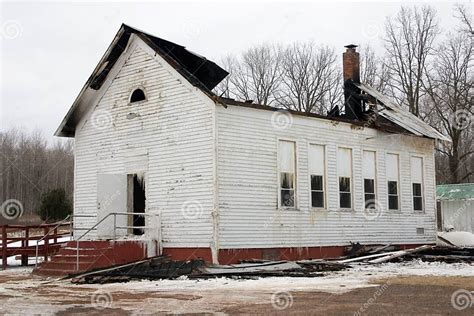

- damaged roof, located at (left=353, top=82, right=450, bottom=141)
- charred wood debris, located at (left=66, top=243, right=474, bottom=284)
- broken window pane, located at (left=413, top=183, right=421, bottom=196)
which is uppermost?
damaged roof, located at (left=353, top=82, right=450, bottom=141)

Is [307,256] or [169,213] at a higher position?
[169,213]

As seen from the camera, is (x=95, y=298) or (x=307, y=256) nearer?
(x=95, y=298)

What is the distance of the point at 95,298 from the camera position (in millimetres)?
13219

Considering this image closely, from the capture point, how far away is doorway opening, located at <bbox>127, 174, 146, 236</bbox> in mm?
21719

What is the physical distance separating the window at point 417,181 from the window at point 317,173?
5608 millimetres

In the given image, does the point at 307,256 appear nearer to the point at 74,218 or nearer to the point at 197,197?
the point at 197,197

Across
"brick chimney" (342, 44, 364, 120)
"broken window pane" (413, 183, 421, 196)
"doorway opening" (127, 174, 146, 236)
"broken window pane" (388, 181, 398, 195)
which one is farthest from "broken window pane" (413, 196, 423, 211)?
"doorway opening" (127, 174, 146, 236)

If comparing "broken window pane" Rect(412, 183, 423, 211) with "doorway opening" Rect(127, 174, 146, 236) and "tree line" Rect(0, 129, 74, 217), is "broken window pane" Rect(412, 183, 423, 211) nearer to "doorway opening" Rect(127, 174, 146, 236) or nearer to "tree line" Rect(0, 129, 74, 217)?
"doorway opening" Rect(127, 174, 146, 236)

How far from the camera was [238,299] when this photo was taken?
1241cm

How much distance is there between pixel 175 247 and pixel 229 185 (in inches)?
103

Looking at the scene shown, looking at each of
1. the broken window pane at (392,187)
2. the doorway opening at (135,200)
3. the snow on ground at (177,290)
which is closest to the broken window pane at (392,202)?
the broken window pane at (392,187)

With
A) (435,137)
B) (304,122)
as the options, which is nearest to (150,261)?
(304,122)

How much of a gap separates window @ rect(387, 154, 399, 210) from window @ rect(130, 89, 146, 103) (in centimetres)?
991

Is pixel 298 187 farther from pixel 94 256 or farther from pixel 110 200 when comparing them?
pixel 94 256
